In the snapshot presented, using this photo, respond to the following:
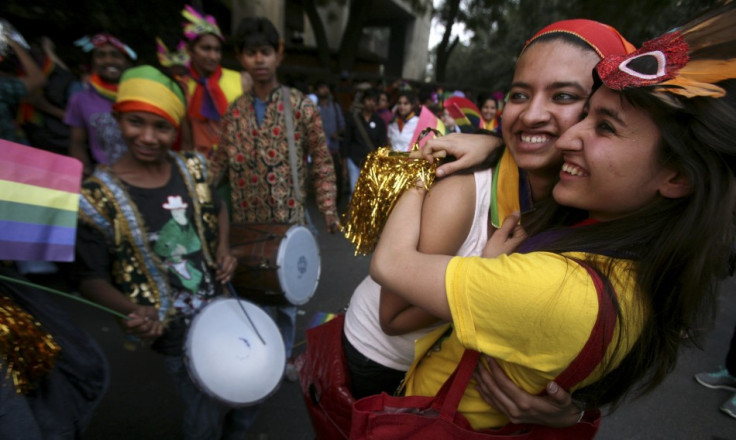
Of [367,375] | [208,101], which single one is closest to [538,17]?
[208,101]

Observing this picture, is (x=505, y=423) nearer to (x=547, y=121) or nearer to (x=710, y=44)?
(x=547, y=121)

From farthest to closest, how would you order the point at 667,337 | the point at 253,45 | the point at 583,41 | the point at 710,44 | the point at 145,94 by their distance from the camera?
the point at 253,45, the point at 145,94, the point at 583,41, the point at 667,337, the point at 710,44

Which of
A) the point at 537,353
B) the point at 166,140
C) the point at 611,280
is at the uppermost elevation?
the point at 166,140

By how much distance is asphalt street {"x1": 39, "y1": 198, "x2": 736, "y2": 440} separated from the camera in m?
2.51

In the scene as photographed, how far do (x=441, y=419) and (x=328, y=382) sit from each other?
52cm

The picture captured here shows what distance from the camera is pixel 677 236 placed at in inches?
33.3

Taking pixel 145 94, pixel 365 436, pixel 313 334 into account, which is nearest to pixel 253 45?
pixel 145 94

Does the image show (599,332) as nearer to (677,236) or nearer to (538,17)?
(677,236)

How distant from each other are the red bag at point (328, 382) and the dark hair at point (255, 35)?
225cm

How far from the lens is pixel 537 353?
0.86 meters

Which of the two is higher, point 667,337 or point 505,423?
point 667,337

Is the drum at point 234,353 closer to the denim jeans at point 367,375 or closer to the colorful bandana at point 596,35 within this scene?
the denim jeans at point 367,375

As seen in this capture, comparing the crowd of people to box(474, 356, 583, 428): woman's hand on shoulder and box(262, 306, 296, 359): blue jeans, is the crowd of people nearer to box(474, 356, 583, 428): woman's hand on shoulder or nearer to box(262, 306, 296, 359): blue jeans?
box(474, 356, 583, 428): woman's hand on shoulder

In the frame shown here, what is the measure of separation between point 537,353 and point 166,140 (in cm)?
179
